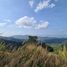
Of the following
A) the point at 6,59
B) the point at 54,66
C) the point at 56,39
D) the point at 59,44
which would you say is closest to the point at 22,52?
the point at 6,59

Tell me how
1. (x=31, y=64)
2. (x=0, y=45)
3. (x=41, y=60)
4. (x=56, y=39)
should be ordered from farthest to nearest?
(x=56, y=39)
(x=0, y=45)
(x=41, y=60)
(x=31, y=64)

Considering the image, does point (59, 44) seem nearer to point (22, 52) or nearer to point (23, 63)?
point (22, 52)

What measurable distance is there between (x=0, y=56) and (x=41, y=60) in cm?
131

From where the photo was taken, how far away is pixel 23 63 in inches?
275

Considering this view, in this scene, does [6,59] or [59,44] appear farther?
[59,44]

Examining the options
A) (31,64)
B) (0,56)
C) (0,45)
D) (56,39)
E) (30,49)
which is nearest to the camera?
(31,64)

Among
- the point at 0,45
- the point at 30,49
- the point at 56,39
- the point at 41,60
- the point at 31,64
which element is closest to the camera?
the point at 31,64

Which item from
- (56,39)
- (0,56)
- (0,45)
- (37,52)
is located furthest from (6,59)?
(56,39)

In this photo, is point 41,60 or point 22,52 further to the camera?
point 22,52

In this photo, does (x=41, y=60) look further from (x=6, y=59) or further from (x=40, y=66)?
(x=6, y=59)

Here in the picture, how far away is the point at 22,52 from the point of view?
26.7ft

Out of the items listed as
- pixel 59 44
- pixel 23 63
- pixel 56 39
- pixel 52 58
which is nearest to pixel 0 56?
pixel 23 63

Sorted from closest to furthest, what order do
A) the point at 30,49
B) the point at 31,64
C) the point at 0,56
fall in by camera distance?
1. the point at 31,64
2. the point at 0,56
3. the point at 30,49

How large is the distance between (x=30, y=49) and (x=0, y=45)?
4.19 ft
